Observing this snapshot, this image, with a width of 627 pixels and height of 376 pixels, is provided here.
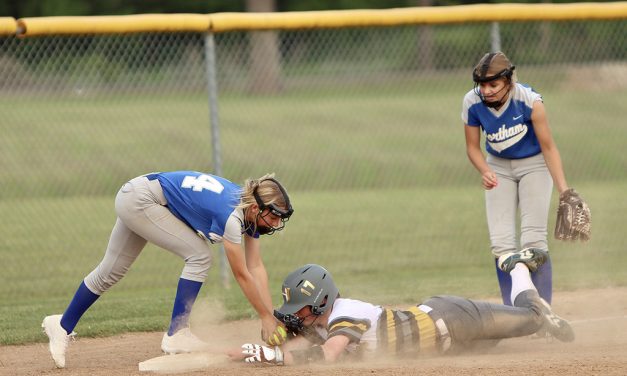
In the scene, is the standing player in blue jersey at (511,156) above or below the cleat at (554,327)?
above

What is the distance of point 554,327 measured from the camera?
19.9ft

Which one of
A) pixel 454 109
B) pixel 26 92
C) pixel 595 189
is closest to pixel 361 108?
pixel 454 109

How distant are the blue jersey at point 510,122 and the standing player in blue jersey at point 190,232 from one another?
1.67 m

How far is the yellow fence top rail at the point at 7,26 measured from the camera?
26.2ft

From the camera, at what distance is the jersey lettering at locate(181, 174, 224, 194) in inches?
227

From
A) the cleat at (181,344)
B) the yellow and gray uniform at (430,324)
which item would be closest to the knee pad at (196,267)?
the cleat at (181,344)

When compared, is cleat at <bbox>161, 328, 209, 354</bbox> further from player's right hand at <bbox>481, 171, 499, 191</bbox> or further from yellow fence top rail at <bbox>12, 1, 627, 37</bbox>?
yellow fence top rail at <bbox>12, 1, 627, 37</bbox>

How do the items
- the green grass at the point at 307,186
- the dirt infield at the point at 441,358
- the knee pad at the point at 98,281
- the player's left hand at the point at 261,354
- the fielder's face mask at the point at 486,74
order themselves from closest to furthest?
the dirt infield at the point at 441,358 → the player's left hand at the point at 261,354 → the knee pad at the point at 98,281 → the fielder's face mask at the point at 486,74 → the green grass at the point at 307,186

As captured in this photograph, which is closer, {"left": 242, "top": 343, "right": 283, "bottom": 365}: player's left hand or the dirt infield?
the dirt infield

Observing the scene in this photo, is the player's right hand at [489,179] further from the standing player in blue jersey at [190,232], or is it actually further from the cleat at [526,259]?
the standing player in blue jersey at [190,232]

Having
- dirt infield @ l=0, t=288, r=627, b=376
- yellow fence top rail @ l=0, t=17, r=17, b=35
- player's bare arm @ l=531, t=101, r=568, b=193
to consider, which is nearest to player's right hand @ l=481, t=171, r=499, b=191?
player's bare arm @ l=531, t=101, r=568, b=193

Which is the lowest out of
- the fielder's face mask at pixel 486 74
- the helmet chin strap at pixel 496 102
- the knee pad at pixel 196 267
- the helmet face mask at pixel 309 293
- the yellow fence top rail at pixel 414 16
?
the helmet face mask at pixel 309 293

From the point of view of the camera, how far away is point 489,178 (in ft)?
21.6

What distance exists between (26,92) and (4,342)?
353cm
